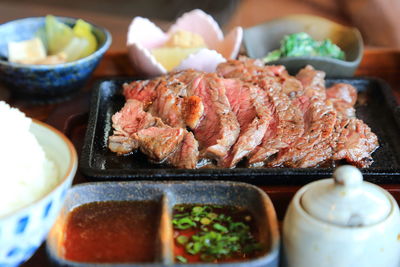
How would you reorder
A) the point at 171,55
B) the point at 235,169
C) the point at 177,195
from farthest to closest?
the point at 171,55
the point at 235,169
the point at 177,195

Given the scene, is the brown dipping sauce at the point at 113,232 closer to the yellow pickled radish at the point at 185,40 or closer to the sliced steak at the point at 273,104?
the sliced steak at the point at 273,104

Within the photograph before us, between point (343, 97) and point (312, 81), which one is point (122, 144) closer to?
point (312, 81)

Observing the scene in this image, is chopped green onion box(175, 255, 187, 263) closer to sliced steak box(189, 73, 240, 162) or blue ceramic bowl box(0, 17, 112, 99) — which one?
sliced steak box(189, 73, 240, 162)

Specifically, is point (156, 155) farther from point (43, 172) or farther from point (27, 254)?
point (27, 254)

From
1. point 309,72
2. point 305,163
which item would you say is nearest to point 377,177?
point 305,163

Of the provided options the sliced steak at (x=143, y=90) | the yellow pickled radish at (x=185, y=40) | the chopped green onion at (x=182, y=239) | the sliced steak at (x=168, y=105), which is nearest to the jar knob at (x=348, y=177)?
the chopped green onion at (x=182, y=239)

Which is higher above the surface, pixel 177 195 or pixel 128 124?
pixel 177 195

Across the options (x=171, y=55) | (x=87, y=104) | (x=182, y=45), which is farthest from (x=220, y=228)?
(x=182, y=45)
